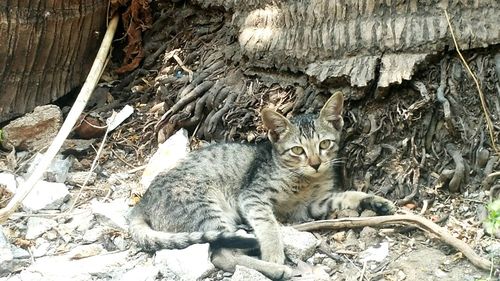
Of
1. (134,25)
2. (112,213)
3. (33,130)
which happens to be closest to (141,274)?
(112,213)

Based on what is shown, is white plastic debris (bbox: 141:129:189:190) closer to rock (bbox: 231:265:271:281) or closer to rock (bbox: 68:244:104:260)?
rock (bbox: 68:244:104:260)

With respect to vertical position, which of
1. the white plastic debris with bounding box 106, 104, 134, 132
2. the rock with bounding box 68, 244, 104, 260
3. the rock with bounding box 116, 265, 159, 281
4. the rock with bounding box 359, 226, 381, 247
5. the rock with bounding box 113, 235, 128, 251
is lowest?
the rock with bounding box 68, 244, 104, 260

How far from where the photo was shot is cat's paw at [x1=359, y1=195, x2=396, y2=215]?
14.0 ft

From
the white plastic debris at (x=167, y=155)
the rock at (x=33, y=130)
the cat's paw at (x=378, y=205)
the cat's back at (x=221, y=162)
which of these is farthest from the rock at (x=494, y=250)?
the rock at (x=33, y=130)

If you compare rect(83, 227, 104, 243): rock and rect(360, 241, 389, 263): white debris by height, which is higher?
rect(360, 241, 389, 263): white debris

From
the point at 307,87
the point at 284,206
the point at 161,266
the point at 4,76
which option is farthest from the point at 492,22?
the point at 4,76

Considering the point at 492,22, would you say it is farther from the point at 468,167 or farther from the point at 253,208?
the point at 253,208

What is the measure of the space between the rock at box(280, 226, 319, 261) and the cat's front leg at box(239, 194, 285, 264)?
4cm

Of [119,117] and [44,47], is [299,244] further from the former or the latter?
[44,47]

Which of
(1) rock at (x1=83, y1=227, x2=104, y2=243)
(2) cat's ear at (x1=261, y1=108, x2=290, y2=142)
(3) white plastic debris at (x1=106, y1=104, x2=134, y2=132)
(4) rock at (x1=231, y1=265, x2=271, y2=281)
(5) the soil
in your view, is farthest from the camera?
(3) white plastic debris at (x1=106, y1=104, x2=134, y2=132)

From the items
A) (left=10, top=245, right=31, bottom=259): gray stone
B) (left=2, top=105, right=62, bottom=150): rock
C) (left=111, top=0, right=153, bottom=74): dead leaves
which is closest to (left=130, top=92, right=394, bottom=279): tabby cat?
(left=10, top=245, right=31, bottom=259): gray stone

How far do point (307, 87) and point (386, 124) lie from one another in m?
0.61

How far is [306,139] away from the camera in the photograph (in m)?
4.73

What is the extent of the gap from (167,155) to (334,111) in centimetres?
127
